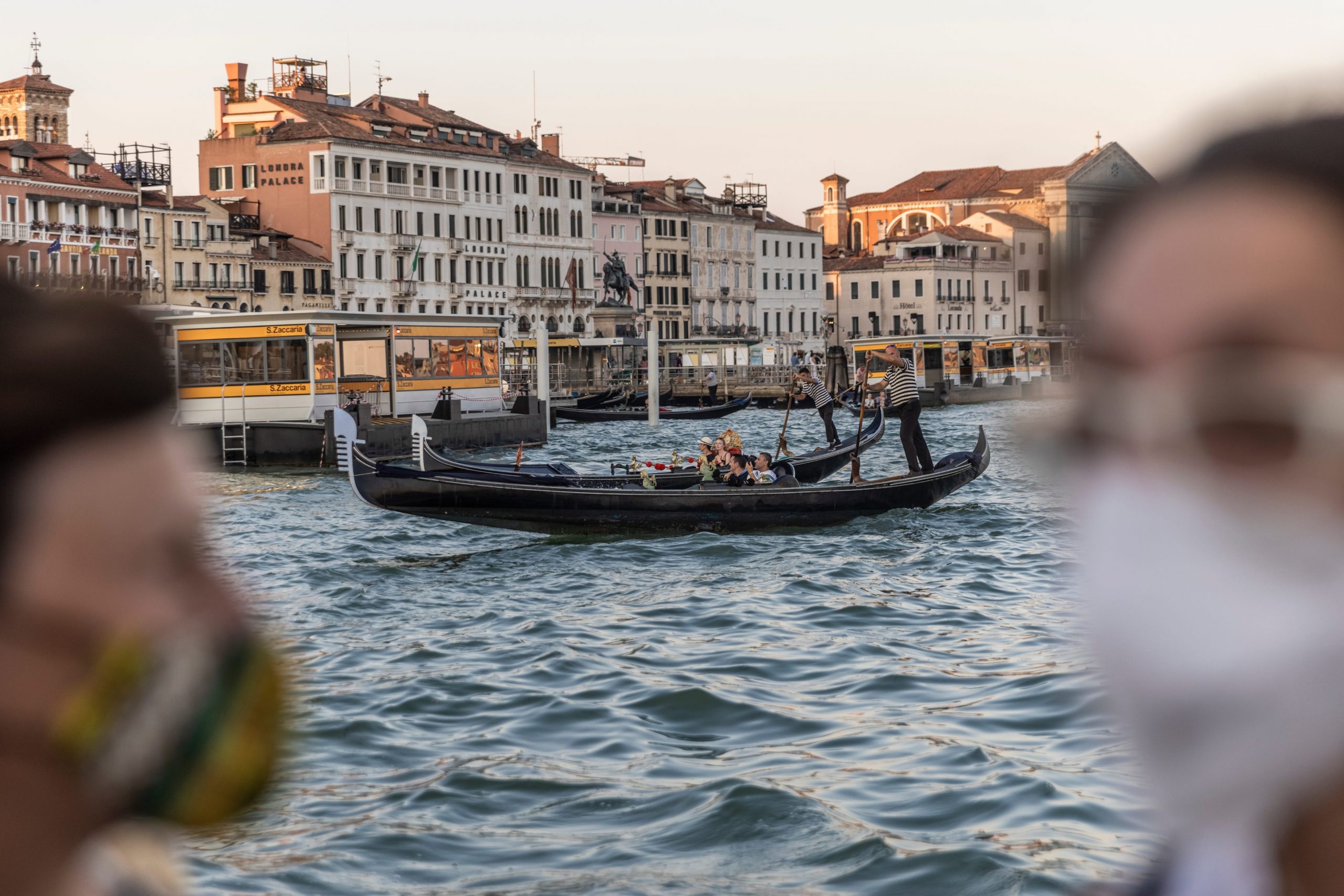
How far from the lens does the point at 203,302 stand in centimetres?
5134

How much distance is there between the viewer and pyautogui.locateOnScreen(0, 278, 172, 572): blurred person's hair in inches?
Result: 24.0

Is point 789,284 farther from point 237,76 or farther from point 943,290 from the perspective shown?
point 237,76

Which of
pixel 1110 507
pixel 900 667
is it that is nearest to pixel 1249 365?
pixel 1110 507

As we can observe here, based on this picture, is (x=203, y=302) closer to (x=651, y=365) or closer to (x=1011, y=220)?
(x=651, y=365)

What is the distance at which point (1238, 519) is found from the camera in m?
0.63

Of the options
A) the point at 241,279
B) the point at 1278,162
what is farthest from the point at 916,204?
the point at 1278,162

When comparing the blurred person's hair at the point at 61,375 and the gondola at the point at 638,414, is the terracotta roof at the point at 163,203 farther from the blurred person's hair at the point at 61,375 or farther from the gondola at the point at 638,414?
the blurred person's hair at the point at 61,375

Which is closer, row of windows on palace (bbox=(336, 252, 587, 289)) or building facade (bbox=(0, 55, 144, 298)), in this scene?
building facade (bbox=(0, 55, 144, 298))

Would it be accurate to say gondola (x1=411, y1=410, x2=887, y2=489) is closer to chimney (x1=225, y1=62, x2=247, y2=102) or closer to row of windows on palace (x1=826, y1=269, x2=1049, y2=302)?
chimney (x1=225, y1=62, x2=247, y2=102)

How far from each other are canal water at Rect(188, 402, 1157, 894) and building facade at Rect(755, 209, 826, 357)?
6494 centimetres

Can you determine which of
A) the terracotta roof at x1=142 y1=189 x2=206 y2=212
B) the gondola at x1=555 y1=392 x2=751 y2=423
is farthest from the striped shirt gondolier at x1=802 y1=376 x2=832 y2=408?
the terracotta roof at x1=142 y1=189 x2=206 y2=212

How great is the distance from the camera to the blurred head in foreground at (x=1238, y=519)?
62cm

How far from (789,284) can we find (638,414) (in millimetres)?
38793

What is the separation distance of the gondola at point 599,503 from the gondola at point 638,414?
2571 centimetres
